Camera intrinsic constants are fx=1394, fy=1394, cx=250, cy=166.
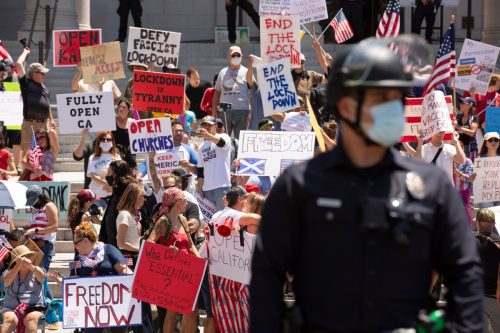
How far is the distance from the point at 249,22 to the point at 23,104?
11378 millimetres

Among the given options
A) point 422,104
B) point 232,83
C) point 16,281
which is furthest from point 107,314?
point 232,83

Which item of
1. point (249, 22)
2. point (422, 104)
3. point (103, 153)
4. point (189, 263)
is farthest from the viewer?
point (249, 22)

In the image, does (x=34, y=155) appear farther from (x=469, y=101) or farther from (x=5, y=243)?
(x=469, y=101)

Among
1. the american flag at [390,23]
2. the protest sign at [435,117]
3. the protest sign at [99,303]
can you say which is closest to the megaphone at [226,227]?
the protest sign at [99,303]

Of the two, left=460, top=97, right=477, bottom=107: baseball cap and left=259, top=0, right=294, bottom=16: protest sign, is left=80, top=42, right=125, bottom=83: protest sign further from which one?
left=460, top=97, right=477, bottom=107: baseball cap

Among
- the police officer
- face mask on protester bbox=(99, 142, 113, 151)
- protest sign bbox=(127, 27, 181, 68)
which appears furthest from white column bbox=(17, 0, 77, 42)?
the police officer

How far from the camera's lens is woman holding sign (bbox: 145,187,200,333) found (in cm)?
1109

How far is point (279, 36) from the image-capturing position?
16.1m

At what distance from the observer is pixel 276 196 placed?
14.1ft

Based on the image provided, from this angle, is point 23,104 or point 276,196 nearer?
point 276,196

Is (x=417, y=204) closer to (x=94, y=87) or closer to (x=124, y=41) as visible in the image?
(x=94, y=87)

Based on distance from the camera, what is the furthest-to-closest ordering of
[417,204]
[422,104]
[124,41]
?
[124,41]
[422,104]
[417,204]

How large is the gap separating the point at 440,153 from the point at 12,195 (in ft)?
13.6

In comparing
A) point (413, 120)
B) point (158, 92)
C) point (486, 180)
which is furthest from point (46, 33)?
point (486, 180)
